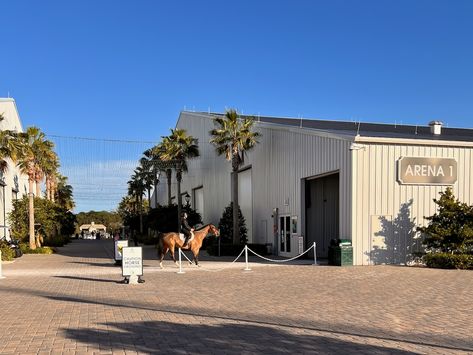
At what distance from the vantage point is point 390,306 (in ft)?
34.7

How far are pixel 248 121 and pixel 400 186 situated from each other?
Result: 38.1 feet

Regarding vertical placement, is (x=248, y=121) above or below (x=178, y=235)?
above

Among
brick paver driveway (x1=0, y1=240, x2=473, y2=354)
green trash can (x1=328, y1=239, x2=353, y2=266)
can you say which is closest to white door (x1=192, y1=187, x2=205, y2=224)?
green trash can (x1=328, y1=239, x2=353, y2=266)

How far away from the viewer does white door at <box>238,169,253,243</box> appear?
33.1 metres

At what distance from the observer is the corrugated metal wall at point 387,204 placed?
66.9 feet

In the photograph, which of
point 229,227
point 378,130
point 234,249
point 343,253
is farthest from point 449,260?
point 378,130

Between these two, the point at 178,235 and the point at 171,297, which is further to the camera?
the point at 178,235

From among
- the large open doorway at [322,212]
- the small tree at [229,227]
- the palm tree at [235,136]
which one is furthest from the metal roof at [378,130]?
the small tree at [229,227]

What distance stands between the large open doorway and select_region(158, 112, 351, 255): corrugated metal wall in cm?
110

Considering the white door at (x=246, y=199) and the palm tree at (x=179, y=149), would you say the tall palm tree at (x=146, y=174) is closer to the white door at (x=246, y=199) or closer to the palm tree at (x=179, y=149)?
the palm tree at (x=179, y=149)

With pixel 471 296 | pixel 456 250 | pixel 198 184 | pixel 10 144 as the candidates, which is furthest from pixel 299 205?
pixel 198 184

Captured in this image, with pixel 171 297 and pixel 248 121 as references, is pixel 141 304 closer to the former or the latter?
pixel 171 297

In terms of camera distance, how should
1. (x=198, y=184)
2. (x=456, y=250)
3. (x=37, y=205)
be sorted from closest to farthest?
(x=456, y=250) → (x=37, y=205) → (x=198, y=184)

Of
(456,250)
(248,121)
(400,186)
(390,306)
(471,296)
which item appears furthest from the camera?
(248,121)
